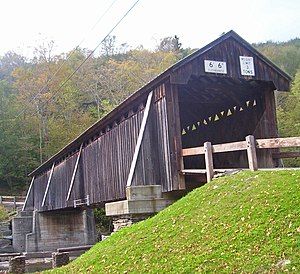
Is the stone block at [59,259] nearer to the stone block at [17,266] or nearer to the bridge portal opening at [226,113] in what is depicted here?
the stone block at [17,266]

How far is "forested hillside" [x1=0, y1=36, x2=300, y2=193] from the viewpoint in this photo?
39.0 m

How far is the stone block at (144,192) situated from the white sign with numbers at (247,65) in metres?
4.30

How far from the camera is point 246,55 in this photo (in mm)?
12422

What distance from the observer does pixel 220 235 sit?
6.27 metres

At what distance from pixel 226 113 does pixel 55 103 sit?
28.3 m

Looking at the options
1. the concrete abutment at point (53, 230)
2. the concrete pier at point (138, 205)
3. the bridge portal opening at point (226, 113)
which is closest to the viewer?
the concrete pier at point (138, 205)

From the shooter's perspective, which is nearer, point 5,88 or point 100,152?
point 100,152

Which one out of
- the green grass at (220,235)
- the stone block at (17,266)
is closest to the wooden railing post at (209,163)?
the green grass at (220,235)

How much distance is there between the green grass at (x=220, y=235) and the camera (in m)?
5.44

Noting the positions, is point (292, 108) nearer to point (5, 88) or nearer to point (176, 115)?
point (5, 88)

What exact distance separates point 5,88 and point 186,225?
3849 cm

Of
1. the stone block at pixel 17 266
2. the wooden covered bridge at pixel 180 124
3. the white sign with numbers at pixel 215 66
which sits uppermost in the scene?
the white sign with numbers at pixel 215 66

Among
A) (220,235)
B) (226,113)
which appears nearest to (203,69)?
(226,113)

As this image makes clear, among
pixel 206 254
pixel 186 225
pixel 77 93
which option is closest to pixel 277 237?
pixel 206 254
